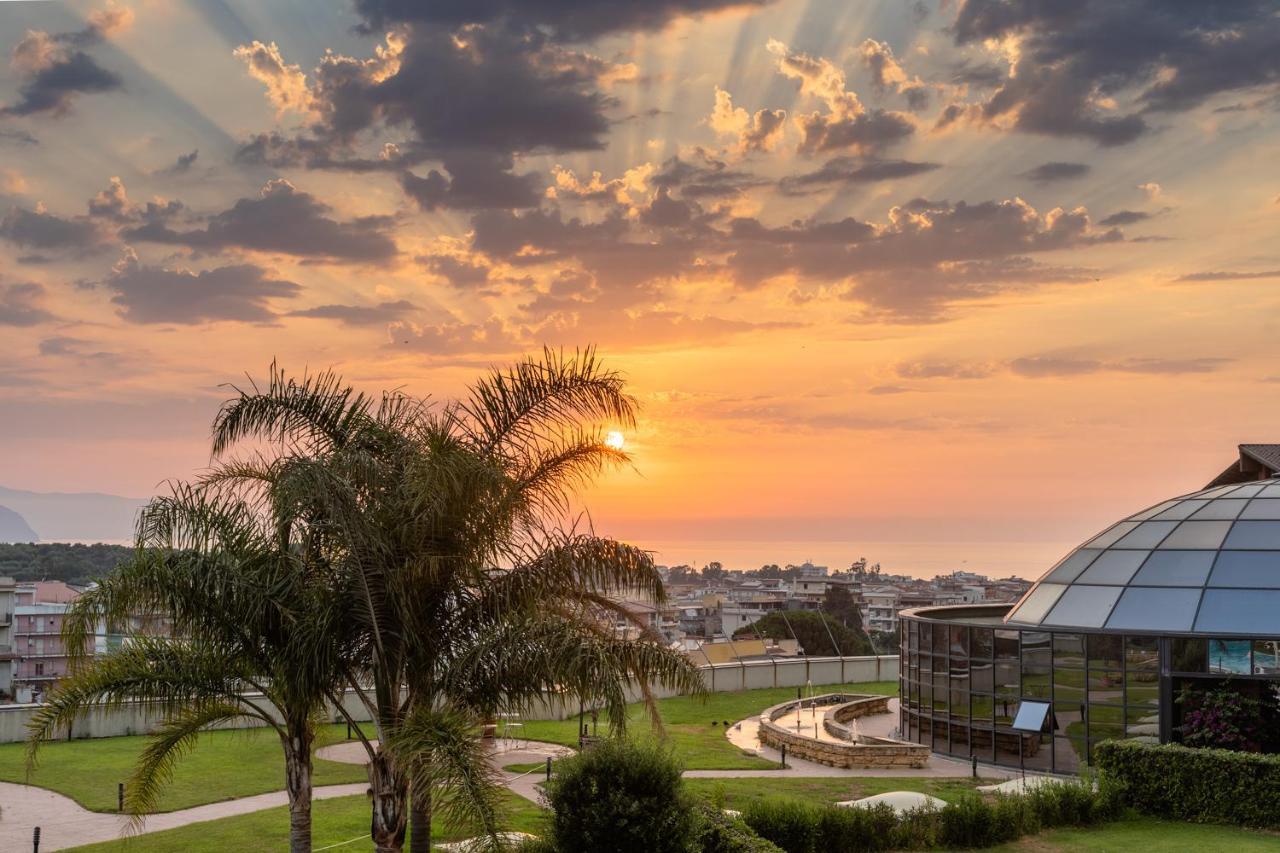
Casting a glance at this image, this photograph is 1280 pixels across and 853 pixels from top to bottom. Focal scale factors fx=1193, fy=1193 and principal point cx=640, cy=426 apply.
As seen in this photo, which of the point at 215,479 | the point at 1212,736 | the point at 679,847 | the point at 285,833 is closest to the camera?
the point at 679,847

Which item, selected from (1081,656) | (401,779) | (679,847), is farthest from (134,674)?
(1081,656)

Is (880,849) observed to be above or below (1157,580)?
below

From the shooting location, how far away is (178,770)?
25.0 meters

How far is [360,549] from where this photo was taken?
13773 millimetres

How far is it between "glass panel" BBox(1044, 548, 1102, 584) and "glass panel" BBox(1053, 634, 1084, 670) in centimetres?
199

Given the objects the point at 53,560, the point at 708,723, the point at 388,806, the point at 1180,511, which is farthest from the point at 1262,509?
the point at 53,560

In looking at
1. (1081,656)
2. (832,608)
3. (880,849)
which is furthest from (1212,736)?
(832,608)

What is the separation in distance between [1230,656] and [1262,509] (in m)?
4.48

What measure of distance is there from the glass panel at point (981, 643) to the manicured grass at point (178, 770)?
13467 mm

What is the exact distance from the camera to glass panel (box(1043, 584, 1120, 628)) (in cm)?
2484

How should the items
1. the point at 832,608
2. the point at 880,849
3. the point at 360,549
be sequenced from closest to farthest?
1. the point at 360,549
2. the point at 880,849
3. the point at 832,608

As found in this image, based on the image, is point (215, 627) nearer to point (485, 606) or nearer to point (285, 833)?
point (485, 606)

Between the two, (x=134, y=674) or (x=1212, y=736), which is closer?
(x=134, y=674)

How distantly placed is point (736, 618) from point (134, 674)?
13696cm
